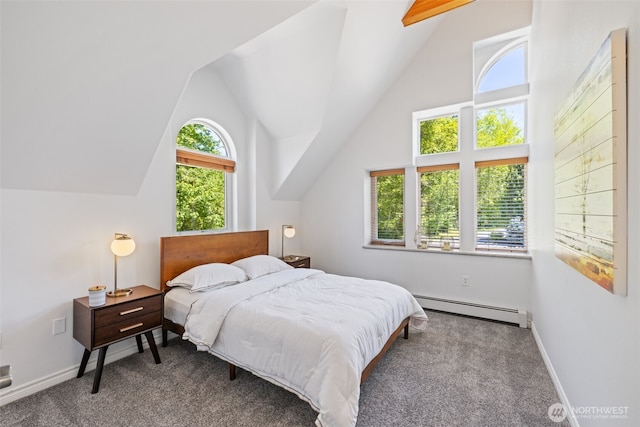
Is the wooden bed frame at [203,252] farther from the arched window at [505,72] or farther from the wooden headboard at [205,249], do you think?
the arched window at [505,72]

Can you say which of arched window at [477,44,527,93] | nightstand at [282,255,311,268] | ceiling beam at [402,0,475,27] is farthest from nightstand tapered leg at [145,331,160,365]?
arched window at [477,44,527,93]

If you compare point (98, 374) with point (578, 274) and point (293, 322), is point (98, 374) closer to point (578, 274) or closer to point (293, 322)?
point (293, 322)

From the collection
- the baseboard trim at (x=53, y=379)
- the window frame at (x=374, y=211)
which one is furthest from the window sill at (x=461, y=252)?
the baseboard trim at (x=53, y=379)

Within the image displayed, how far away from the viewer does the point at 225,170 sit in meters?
3.72

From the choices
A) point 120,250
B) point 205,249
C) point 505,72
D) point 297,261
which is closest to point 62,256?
point 120,250

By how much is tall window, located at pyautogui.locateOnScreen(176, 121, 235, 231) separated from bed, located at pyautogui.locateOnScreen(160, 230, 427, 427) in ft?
1.26

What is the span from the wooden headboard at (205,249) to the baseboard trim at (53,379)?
60 cm

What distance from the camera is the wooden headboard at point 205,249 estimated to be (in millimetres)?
2803

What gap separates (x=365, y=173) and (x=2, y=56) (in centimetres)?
361

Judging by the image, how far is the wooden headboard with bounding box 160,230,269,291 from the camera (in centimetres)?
280

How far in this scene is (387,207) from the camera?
417 centimetres

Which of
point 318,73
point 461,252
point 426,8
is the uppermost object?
point 426,8

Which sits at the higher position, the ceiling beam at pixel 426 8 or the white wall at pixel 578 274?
the ceiling beam at pixel 426 8

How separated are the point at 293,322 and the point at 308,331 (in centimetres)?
15
